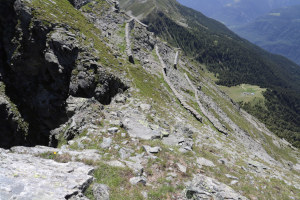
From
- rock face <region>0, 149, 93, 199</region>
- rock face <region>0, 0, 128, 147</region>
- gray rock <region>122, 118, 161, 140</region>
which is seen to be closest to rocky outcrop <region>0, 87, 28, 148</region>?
rock face <region>0, 0, 128, 147</region>

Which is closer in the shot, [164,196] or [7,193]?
[7,193]

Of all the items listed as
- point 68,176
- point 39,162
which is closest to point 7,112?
point 39,162

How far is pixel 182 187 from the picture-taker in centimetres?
1215

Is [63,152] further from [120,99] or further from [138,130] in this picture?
[120,99]

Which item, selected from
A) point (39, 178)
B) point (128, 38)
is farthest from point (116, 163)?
point (128, 38)

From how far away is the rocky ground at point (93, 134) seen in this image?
10.6 metres

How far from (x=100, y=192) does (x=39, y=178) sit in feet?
10.8

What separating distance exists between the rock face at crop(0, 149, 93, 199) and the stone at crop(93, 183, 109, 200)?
1.81ft

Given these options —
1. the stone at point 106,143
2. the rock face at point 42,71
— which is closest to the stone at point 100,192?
the stone at point 106,143

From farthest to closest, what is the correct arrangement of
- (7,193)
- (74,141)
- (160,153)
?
(74,141), (160,153), (7,193)

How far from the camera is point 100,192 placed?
31.9 feet

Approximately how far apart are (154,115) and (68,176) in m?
15.7

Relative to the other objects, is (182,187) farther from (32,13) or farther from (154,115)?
(32,13)

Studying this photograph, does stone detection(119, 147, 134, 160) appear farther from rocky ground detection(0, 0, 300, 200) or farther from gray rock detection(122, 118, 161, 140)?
gray rock detection(122, 118, 161, 140)
